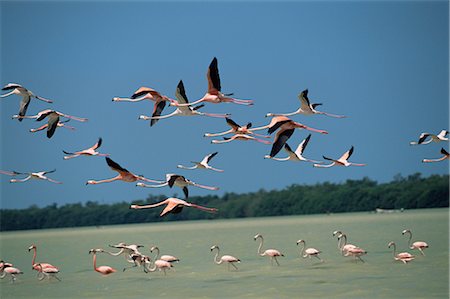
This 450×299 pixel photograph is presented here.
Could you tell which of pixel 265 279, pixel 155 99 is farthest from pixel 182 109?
pixel 265 279

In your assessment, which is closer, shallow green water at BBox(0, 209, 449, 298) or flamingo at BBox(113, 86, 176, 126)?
flamingo at BBox(113, 86, 176, 126)

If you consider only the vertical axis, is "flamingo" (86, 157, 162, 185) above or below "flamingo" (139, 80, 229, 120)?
below

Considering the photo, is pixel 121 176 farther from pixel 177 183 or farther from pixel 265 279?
pixel 265 279

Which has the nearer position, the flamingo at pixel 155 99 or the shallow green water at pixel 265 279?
the flamingo at pixel 155 99

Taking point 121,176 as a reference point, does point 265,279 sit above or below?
below

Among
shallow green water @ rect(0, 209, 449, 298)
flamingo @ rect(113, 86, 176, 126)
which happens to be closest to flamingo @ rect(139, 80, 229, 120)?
flamingo @ rect(113, 86, 176, 126)

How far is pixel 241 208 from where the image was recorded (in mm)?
64938

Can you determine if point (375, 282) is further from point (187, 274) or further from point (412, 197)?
point (412, 197)

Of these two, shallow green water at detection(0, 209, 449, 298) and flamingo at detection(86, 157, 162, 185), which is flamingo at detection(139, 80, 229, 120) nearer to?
flamingo at detection(86, 157, 162, 185)

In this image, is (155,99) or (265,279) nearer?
(155,99)

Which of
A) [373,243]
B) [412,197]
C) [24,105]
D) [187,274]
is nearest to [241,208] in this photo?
[412,197]

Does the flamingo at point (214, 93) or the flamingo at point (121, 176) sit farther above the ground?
the flamingo at point (214, 93)

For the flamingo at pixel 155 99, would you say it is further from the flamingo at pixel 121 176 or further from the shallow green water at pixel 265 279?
the shallow green water at pixel 265 279

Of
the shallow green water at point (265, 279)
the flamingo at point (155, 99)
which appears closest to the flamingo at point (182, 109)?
the flamingo at point (155, 99)
